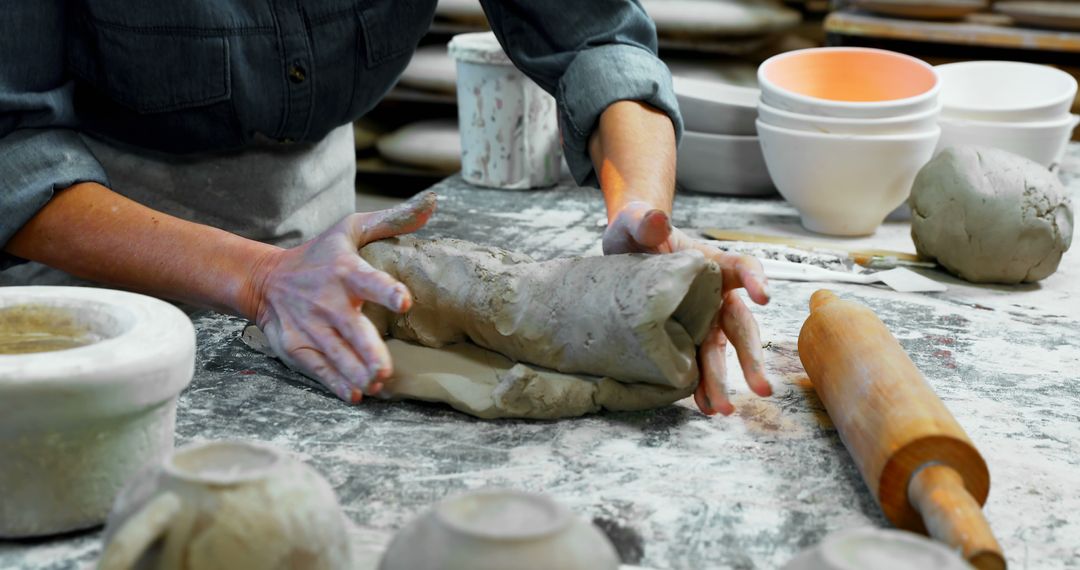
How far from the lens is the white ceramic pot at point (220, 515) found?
0.87m

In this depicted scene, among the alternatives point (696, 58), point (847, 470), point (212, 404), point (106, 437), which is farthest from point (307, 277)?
→ point (696, 58)

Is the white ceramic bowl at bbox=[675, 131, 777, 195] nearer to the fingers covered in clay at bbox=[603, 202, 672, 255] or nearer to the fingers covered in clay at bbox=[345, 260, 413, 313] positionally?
the fingers covered in clay at bbox=[603, 202, 672, 255]

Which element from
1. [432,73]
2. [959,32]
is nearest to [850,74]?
[959,32]

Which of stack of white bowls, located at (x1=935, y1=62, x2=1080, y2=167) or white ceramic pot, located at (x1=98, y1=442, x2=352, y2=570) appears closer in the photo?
white ceramic pot, located at (x1=98, y1=442, x2=352, y2=570)

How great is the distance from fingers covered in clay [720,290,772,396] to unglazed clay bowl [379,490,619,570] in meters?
0.65

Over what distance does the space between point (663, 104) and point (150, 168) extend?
983 millimetres

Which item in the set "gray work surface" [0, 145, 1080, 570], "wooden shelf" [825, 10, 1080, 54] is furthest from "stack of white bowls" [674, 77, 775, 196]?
"wooden shelf" [825, 10, 1080, 54]

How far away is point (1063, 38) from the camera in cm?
375

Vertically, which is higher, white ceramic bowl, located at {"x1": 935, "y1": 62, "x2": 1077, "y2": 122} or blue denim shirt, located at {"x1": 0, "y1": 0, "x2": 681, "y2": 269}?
blue denim shirt, located at {"x1": 0, "y1": 0, "x2": 681, "y2": 269}

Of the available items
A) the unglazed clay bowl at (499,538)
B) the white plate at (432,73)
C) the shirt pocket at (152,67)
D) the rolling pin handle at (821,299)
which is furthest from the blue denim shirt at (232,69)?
the white plate at (432,73)

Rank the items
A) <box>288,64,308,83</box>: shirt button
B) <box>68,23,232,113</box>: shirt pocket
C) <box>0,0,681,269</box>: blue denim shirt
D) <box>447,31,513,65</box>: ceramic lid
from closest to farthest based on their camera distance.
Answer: <box>0,0,681,269</box>: blue denim shirt, <box>68,23,232,113</box>: shirt pocket, <box>288,64,308,83</box>: shirt button, <box>447,31,513,65</box>: ceramic lid

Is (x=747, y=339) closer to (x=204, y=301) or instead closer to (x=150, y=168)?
(x=204, y=301)

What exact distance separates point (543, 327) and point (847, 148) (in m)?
1.19

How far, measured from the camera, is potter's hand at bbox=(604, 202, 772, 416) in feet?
4.85
